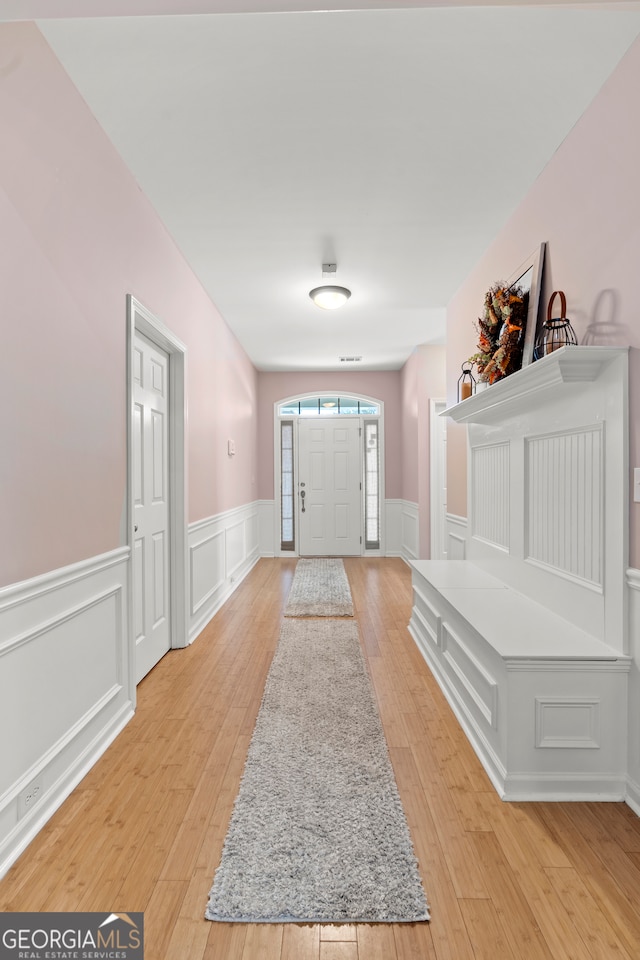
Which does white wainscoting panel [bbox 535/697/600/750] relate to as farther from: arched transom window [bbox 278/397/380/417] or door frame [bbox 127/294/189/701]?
arched transom window [bbox 278/397/380/417]

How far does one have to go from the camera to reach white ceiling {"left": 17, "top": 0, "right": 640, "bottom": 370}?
177 centimetres

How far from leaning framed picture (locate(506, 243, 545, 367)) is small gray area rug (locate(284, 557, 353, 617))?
257 cm

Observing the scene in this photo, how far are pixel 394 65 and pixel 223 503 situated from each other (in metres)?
3.71

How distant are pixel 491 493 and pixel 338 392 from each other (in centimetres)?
456

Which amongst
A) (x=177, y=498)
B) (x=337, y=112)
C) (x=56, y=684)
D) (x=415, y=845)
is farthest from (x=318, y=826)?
(x=337, y=112)

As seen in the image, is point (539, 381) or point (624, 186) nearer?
point (624, 186)

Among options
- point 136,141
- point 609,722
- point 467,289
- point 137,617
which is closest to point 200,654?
point 137,617

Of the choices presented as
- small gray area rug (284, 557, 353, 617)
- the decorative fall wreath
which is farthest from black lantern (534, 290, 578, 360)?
small gray area rug (284, 557, 353, 617)

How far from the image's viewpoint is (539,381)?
7.33 ft

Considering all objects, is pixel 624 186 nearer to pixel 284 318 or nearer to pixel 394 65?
pixel 394 65

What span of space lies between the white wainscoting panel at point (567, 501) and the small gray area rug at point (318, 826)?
1.13 metres

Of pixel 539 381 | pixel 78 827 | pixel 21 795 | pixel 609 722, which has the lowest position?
pixel 78 827

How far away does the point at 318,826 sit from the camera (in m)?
1.74

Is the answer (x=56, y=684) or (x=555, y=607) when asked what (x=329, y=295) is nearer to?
(x=555, y=607)
